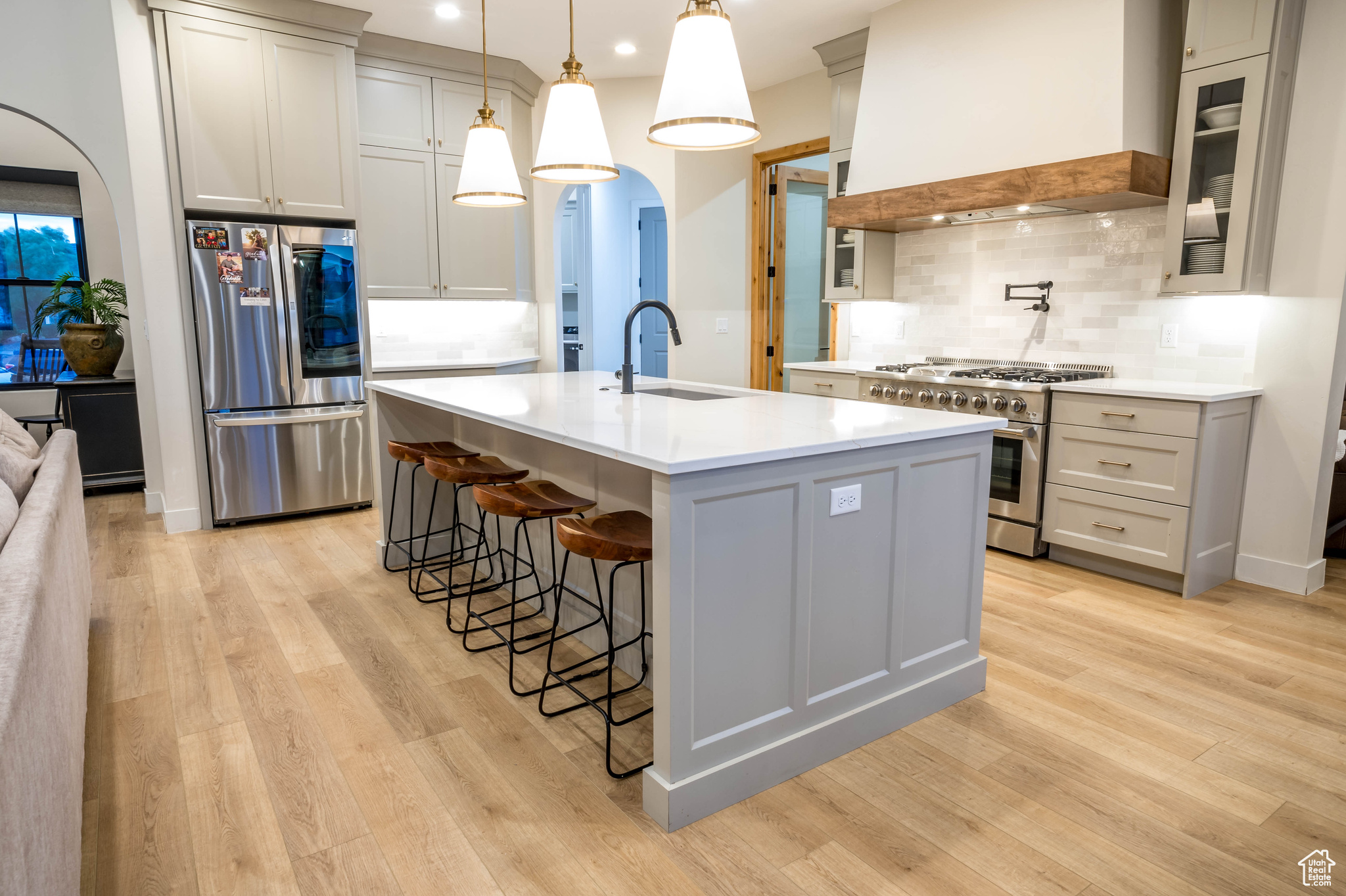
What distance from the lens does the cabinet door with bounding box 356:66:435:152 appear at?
16.6ft

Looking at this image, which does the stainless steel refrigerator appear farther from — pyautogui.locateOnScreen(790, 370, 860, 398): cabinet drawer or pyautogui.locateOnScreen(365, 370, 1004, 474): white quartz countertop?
pyautogui.locateOnScreen(790, 370, 860, 398): cabinet drawer

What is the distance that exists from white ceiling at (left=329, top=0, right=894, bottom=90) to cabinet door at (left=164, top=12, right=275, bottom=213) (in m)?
0.67

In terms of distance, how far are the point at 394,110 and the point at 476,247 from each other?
39.9 inches

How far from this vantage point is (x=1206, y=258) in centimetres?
349

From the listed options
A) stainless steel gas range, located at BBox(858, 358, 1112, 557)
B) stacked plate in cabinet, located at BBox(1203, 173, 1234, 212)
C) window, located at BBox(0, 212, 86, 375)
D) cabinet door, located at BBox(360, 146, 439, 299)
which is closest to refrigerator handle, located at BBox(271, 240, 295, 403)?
cabinet door, located at BBox(360, 146, 439, 299)

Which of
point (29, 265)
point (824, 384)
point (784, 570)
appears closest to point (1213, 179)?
point (824, 384)

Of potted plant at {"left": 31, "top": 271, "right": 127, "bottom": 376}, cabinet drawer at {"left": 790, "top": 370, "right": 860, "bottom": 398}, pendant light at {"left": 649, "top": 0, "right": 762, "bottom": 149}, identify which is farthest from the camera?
potted plant at {"left": 31, "top": 271, "right": 127, "bottom": 376}

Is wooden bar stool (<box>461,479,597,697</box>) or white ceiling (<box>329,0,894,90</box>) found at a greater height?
white ceiling (<box>329,0,894,90</box>)

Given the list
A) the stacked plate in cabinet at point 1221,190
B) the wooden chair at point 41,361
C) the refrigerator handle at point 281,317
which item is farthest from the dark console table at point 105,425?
the stacked plate in cabinet at point 1221,190

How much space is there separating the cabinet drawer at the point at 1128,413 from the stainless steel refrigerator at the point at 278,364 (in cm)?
404

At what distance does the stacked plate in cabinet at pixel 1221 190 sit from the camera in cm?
342

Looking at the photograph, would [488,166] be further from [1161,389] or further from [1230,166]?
[1230,166]

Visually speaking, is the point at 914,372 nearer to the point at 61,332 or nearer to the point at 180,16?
the point at 180,16

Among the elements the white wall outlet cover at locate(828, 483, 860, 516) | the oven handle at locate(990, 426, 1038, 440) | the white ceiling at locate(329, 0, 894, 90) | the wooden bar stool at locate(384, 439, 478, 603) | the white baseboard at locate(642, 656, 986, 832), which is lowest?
the white baseboard at locate(642, 656, 986, 832)
